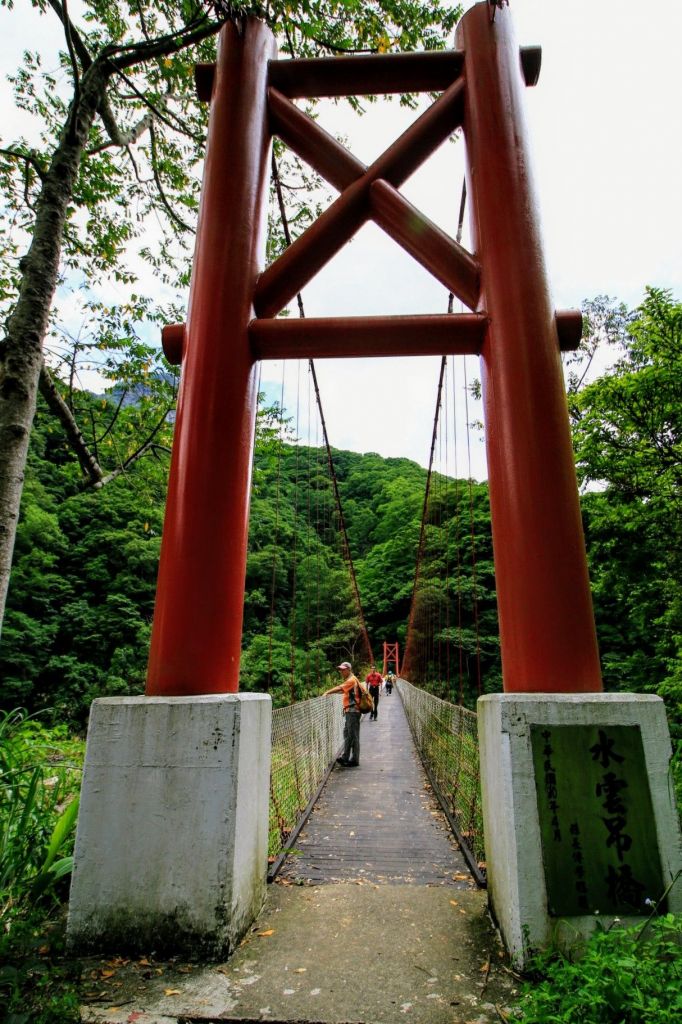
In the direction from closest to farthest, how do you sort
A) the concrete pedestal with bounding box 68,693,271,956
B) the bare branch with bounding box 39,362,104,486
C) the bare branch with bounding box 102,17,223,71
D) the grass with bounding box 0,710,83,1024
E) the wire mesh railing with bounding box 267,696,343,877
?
1. the grass with bounding box 0,710,83,1024
2. the concrete pedestal with bounding box 68,693,271,956
3. the wire mesh railing with bounding box 267,696,343,877
4. the bare branch with bounding box 39,362,104,486
5. the bare branch with bounding box 102,17,223,71

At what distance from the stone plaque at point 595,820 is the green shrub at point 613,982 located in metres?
0.08

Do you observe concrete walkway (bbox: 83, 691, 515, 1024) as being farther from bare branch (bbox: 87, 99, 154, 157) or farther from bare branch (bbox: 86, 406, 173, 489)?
bare branch (bbox: 87, 99, 154, 157)

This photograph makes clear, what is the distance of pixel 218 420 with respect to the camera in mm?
2057

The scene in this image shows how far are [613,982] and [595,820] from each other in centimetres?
43

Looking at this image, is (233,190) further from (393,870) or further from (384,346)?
(393,870)

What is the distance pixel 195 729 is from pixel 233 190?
7.30 feet

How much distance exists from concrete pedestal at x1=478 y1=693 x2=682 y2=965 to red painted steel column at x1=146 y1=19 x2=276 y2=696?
3.34 feet

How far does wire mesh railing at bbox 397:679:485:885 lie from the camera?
2959mm

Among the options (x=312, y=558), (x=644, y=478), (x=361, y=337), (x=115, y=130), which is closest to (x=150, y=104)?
(x=115, y=130)

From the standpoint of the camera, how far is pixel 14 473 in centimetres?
294

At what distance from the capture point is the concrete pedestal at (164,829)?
1.53 m

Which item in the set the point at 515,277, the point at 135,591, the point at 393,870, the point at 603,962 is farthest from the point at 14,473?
the point at 135,591

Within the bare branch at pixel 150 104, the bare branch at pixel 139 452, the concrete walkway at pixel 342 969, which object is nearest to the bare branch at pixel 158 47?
the bare branch at pixel 150 104

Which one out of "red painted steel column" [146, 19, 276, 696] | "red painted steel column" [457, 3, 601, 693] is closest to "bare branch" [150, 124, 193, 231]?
"red painted steel column" [146, 19, 276, 696]
